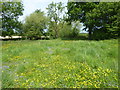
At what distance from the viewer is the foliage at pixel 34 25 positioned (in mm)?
27941

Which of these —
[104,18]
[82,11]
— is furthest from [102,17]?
[82,11]

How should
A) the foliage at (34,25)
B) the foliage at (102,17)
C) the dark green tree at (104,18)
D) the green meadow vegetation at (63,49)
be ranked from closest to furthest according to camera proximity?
the green meadow vegetation at (63,49), the foliage at (102,17), the dark green tree at (104,18), the foliage at (34,25)

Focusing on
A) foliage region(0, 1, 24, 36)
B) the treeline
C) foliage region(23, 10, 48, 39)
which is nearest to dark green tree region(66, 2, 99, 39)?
the treeline

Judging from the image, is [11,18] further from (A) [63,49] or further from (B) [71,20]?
(A) [63,49]

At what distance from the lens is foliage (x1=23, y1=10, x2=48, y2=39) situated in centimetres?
2794

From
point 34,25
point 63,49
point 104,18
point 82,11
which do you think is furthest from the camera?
point 34,25

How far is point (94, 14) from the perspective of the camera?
62.9 feet

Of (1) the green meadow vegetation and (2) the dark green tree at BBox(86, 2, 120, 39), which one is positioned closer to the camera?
(1) the green meadow vegetation

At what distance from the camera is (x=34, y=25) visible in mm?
28719

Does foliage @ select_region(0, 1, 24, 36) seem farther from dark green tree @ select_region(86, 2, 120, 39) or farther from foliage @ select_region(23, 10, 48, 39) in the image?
dark green tree @ select_region(86, 2, 120, 39)

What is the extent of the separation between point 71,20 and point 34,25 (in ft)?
37.5

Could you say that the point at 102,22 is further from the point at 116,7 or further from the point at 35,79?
the point at 35,79

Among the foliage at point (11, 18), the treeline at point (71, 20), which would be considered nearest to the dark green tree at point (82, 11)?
the treeline at point (71, 20)

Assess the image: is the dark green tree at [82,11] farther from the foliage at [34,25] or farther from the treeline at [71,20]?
the foliage at [34,25]
